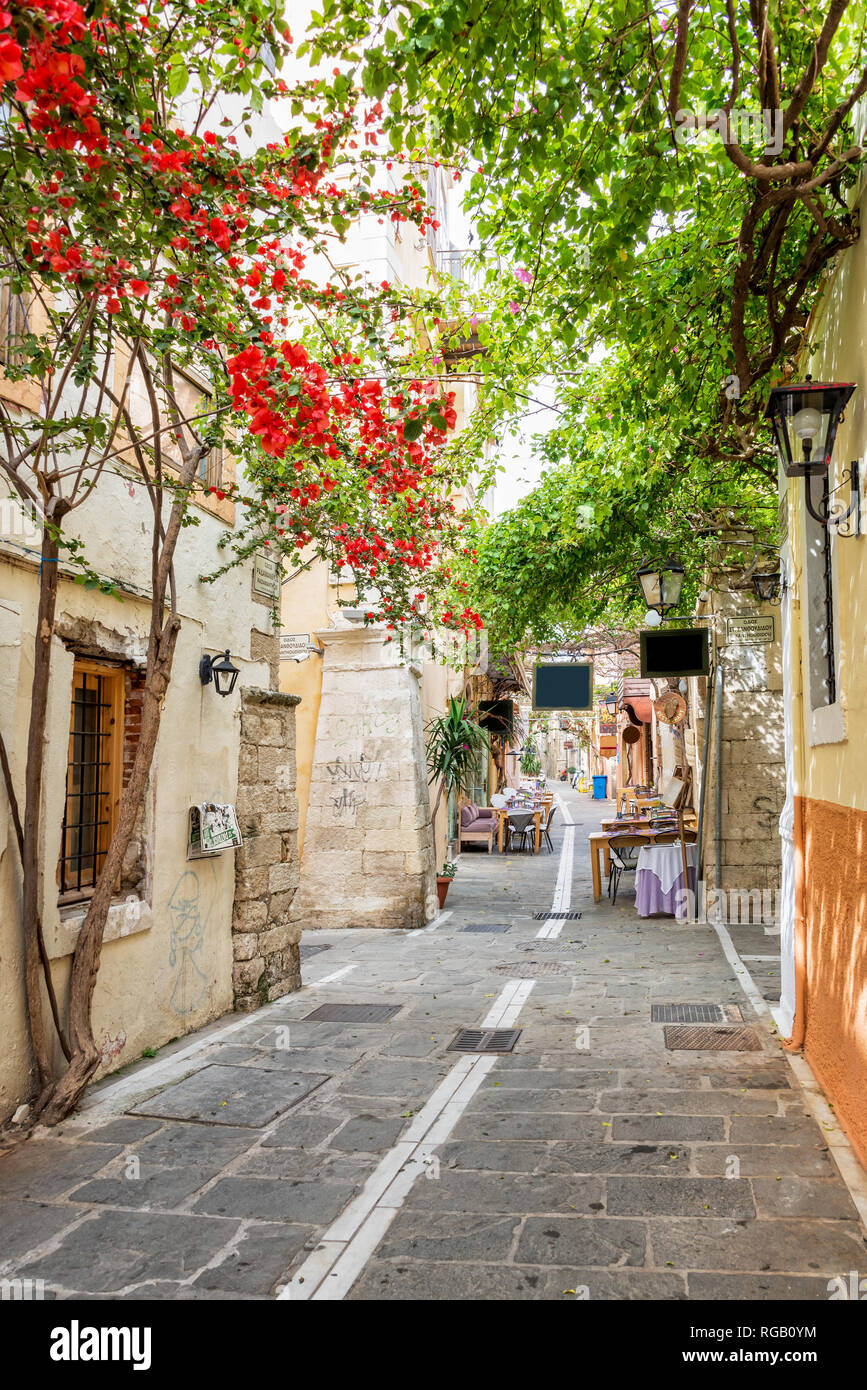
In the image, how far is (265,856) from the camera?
750 cm

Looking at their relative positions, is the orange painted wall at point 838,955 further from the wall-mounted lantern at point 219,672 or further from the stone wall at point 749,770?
the stone wall at point 749,770

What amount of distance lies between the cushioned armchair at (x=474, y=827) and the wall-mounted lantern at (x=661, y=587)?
985 cm

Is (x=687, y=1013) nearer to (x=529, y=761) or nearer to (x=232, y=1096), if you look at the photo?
Result: (x=232, y=1096)

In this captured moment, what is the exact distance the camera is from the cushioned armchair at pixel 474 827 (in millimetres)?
19328

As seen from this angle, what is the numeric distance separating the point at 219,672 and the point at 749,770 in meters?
6.69

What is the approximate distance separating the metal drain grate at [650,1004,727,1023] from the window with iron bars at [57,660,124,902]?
3992mm

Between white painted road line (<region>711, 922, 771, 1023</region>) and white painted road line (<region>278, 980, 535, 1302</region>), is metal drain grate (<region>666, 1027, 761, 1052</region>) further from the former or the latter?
white painted road line (<region>278, 980, 535, 1302</region>)

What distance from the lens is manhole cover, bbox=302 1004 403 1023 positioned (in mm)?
6871

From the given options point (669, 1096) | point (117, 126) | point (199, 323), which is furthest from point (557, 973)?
point (117, 126)

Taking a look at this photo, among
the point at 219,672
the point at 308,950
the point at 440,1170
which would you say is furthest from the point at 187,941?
the point at 308,950

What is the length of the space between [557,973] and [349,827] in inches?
166

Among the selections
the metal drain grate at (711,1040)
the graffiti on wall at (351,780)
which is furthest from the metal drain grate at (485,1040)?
the graffiti on wall at (351,780)

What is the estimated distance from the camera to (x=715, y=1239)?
11.1ft
